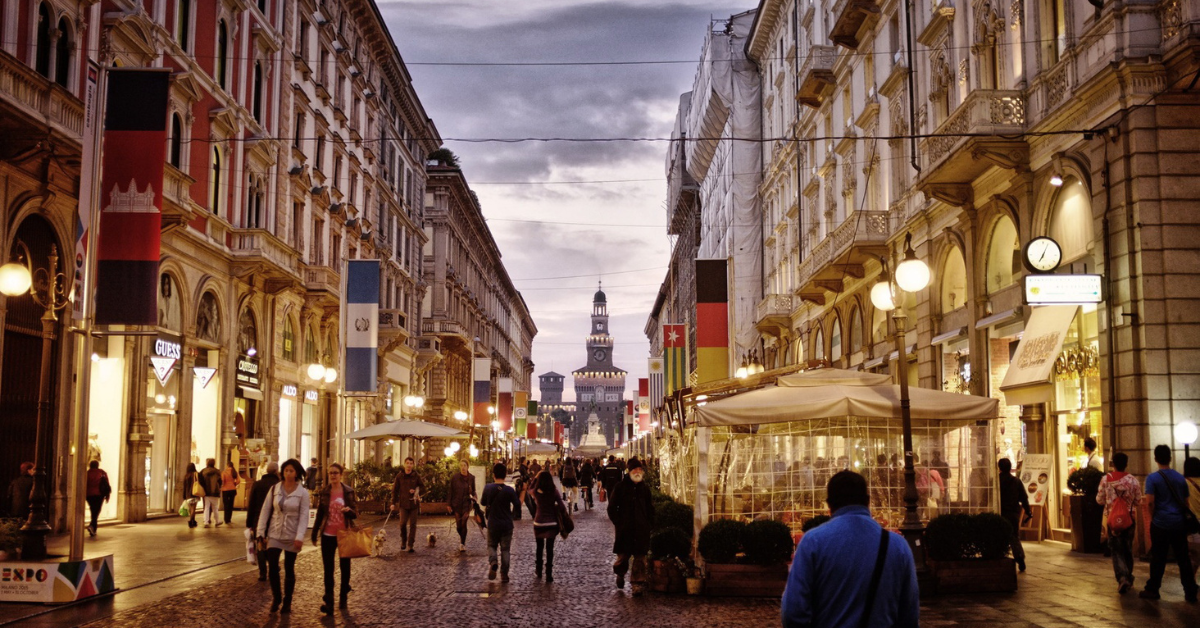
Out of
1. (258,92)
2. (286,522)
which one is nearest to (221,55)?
(258,92)

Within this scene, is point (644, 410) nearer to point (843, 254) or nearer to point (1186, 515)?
point (843, 254)

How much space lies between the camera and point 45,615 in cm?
1282

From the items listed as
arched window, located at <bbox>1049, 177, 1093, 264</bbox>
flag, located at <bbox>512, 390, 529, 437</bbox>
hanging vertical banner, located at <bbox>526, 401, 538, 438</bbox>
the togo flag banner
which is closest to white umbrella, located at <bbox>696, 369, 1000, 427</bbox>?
arched window, located at <bbox>1049, 177, 1093, 264</bbox>

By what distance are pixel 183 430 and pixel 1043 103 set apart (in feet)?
73.0

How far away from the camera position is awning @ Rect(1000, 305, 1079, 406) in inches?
813

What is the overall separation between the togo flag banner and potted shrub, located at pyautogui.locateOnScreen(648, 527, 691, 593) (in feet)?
63.2

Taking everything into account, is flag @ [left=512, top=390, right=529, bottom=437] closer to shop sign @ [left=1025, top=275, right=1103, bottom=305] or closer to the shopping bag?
shop sign @ [left=1025, top=275, right=1103, bottom=305]

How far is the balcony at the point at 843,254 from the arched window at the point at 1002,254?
6.60 m

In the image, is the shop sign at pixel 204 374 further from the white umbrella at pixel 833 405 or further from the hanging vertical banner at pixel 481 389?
the hanging vertical banner at pixel 481 389

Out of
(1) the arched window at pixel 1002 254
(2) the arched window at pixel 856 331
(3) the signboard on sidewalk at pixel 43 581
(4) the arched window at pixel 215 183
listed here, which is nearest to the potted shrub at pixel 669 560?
(3) the signboard on sidewalk at pixel 43 581

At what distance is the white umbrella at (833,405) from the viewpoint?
1528cm

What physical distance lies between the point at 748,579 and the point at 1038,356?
373 inches

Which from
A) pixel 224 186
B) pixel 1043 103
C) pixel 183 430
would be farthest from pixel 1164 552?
pixel 224 186

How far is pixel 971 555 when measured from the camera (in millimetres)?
15062
